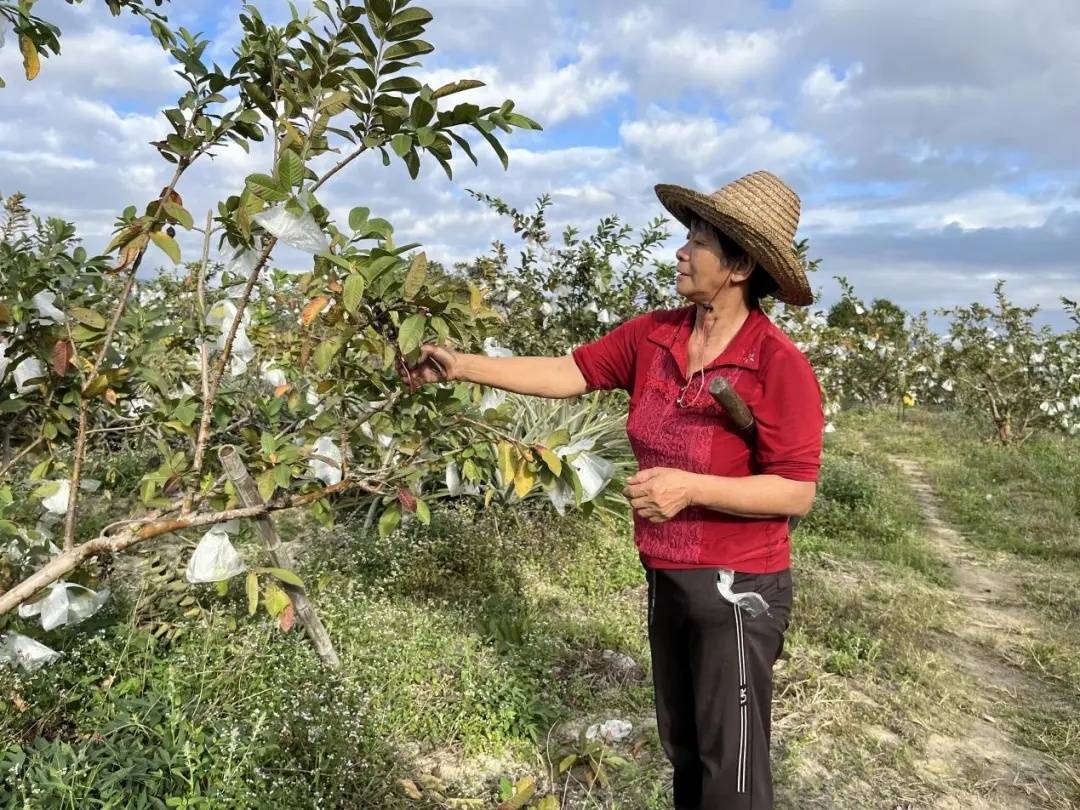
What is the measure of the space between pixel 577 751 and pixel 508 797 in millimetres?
438

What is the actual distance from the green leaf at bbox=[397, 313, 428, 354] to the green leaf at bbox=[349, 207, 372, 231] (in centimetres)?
20

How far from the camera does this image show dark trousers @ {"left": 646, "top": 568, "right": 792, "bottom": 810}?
71.2 inches

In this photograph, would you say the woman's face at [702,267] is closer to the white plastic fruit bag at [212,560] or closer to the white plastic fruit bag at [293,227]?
the white plastic fruit bag at [293,227]

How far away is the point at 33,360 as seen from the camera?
2043 mm

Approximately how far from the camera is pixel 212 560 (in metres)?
1.94

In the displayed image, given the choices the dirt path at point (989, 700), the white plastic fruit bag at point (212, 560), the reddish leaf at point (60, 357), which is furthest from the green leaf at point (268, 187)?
the dirt path at point (989, 700)

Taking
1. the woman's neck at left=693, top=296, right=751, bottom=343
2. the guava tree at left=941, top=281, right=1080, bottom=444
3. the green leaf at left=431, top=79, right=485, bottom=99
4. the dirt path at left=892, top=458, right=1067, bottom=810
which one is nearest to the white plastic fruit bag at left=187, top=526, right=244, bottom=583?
the green leaf at left=431, top=79, right=485, bottom=99

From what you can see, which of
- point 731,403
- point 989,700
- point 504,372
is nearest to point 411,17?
point 504,372

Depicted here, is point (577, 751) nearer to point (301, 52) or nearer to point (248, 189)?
point (248, 189)

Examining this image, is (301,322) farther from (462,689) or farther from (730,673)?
(462,689)

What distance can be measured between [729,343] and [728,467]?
0.91 feet

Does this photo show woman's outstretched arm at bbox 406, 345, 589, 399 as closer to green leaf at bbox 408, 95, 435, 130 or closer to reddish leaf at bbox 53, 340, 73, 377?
green leaf at bbox 408, 95, 435, 130

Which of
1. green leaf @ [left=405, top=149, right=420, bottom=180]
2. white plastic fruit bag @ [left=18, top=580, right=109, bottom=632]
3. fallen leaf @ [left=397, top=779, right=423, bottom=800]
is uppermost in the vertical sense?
green leaf @ [left=405, top=149, right=420, bottom=180]

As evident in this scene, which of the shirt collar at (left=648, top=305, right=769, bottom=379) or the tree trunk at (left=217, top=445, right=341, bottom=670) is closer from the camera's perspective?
the shirt collar at (left=648, top=305, right=769, bottom=379)
